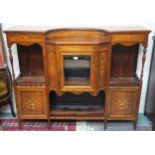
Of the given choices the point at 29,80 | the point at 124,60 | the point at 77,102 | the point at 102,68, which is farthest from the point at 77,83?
the point at 124,60

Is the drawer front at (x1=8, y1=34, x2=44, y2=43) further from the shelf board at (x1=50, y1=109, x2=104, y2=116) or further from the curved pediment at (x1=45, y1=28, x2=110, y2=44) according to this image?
the shelf board at (x1=50, y1=109, x2=104, y2=116)

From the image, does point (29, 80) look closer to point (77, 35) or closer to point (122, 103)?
point (77, 35)

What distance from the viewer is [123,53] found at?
240cm

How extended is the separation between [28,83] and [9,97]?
0.48 m

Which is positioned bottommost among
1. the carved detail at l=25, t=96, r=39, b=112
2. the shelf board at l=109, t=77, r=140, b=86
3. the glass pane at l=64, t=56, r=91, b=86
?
the carved detail at l=25, t=96, r=39, b=112

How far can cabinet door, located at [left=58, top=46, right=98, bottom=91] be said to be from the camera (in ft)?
6.57

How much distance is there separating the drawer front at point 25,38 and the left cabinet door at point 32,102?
1.84ft

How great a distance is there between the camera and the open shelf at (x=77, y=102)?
98.3 inches

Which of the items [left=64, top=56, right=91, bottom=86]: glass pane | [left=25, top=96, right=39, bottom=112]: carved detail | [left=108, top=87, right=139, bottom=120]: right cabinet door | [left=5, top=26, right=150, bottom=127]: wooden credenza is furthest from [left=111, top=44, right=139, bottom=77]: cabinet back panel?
[left=25, top=96, right=39, bottom=112]: carved detail

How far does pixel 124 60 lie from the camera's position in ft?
7.96

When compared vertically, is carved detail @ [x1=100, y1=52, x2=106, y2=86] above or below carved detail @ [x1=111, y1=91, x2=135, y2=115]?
above

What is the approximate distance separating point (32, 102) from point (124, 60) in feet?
4.07
